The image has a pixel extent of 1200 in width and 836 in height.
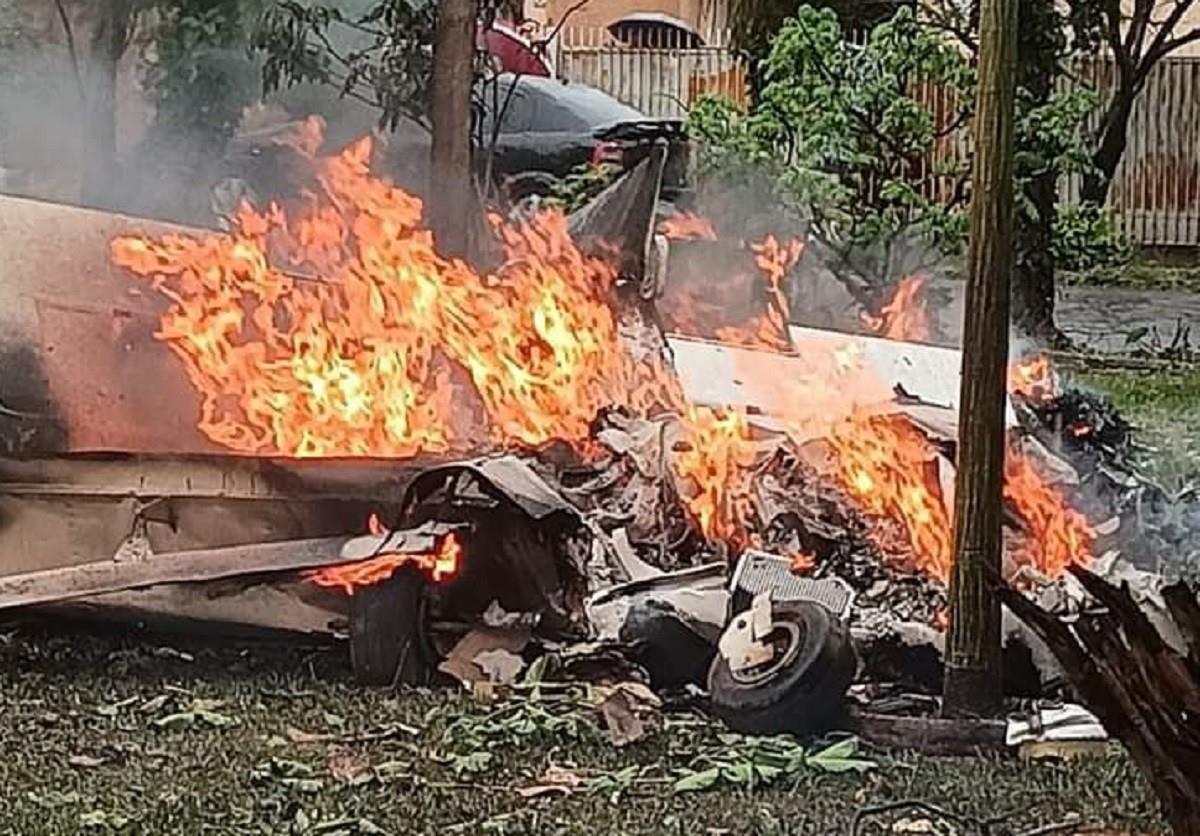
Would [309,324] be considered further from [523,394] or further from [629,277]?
[629,277]

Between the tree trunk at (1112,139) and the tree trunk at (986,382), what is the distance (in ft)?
7.75

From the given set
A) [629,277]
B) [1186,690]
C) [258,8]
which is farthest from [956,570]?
[258,8]

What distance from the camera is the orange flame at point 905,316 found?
195 inches

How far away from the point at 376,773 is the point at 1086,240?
3010mm

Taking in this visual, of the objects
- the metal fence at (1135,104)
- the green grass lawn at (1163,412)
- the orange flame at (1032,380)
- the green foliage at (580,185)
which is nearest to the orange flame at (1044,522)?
the orange flame at (1032,380)

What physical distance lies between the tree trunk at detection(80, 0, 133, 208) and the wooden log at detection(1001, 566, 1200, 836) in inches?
128

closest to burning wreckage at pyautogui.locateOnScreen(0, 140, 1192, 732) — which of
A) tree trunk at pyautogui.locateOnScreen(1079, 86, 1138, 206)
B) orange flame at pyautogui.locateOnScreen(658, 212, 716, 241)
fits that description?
orange flame at pyautogui.locateOnScreen(658, 212, 716, 241)

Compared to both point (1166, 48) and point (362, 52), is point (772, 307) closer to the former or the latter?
point (362, 52)

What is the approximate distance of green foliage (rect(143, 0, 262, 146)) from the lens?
189 inches

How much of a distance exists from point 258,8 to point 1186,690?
3680 millimetres

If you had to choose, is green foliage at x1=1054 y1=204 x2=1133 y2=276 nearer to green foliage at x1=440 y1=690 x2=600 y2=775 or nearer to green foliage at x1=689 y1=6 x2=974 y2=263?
green foliage at x1=689 y1=6 x2=974 y2=263

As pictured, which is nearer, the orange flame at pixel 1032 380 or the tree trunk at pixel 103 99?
the tree trunk at pixel 103 99

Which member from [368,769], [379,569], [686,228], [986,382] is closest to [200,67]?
[686,228]

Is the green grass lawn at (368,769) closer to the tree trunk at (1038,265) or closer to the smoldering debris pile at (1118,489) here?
the smoldering debris pile at (1118,489)
